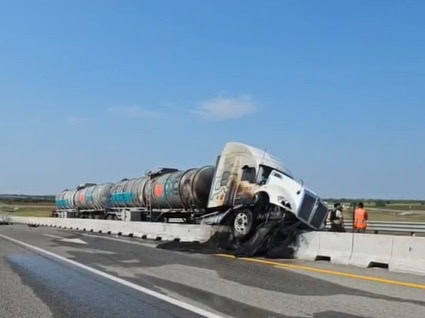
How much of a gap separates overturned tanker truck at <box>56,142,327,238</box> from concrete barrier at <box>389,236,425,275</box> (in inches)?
190

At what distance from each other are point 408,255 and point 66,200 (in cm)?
3766

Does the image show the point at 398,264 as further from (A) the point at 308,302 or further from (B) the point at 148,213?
(B) the point at 148,213

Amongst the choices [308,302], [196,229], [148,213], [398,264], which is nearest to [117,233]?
[148,213]

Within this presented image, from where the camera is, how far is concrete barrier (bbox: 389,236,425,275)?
11.7 meters

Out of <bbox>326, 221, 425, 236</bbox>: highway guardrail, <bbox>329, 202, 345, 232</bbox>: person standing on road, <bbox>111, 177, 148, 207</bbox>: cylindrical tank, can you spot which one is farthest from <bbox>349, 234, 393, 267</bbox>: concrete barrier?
<bbox>111, 177, 148, 207</bbox>: cylindrical tank

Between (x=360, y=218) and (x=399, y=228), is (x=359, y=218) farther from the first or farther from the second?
(x=399, y=228)

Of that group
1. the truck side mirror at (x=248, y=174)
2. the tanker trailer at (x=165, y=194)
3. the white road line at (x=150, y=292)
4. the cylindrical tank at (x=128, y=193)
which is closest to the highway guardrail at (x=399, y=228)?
the truck side mirror at (x=248, y=174)

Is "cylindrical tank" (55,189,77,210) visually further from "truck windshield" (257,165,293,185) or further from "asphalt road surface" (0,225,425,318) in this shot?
"asphalt road surface" (0,225,425,318)

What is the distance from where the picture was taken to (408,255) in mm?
11961

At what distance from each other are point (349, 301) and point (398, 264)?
4.09 metres

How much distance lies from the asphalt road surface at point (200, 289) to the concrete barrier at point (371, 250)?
14.7 inches

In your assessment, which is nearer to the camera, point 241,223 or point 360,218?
point 241,223

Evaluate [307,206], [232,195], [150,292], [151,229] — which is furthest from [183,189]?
[150,292]

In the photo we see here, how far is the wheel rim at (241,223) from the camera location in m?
17.9
